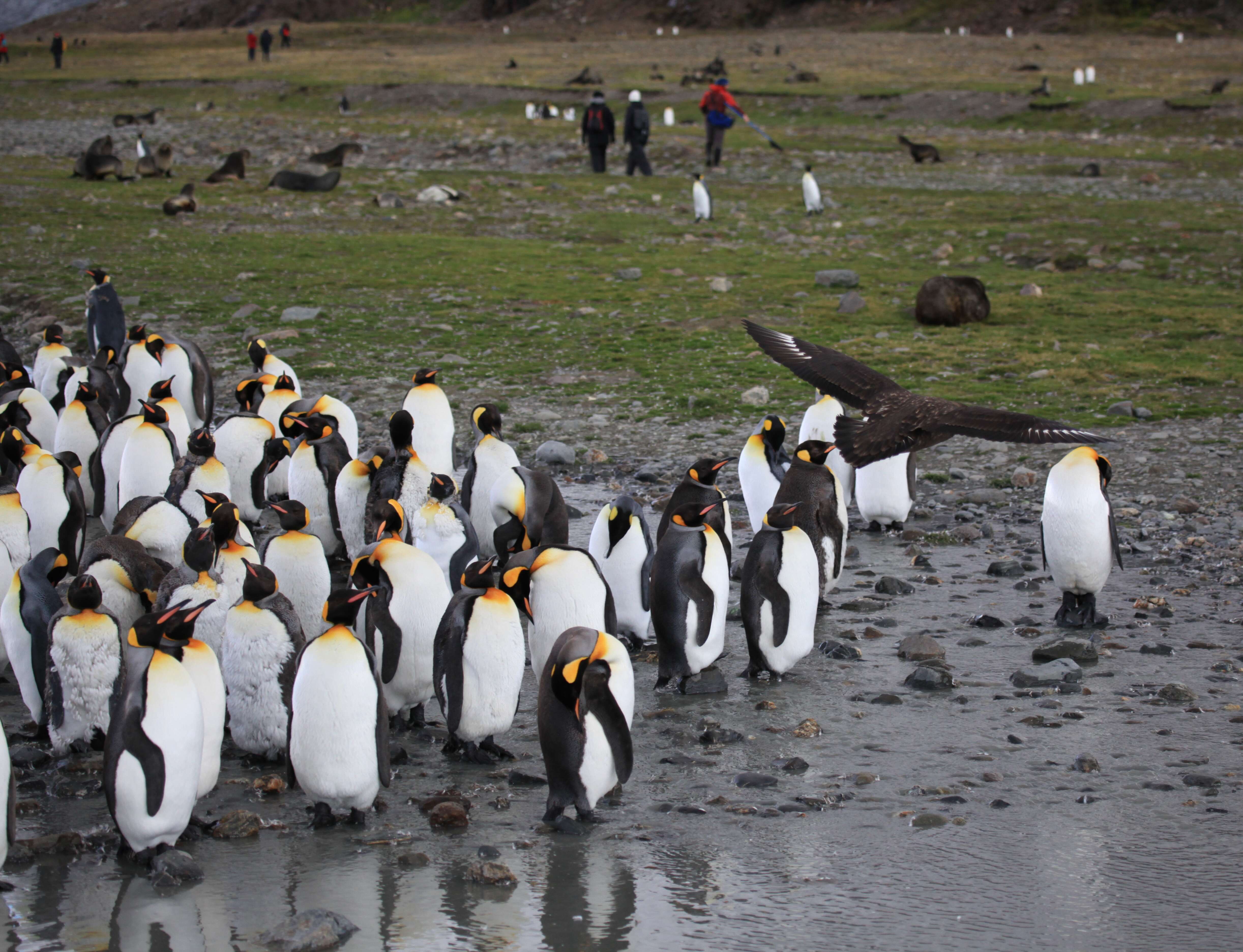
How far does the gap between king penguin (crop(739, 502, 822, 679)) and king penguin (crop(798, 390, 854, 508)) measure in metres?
2.13

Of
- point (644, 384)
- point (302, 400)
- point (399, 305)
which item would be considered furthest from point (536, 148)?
point (302, 400)

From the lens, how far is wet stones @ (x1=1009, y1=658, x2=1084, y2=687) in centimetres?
515

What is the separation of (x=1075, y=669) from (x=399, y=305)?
9181 mm

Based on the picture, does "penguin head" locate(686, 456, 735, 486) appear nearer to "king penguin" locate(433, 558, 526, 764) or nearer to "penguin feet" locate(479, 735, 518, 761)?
"king penguin" locate(433, 558, 526, 764)

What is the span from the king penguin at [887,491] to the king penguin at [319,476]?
9.98 ft

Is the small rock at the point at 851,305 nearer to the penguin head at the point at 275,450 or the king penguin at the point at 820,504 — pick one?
the king penguin at the point at 820,504

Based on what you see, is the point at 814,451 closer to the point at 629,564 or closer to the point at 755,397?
the point at 629,564

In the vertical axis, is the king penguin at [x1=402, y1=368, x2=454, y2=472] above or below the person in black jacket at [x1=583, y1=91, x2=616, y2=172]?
below

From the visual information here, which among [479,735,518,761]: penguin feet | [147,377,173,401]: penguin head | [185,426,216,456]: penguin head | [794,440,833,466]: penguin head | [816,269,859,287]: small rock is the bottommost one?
[479,735,518,761]: penguin feet

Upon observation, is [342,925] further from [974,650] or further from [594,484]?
[594,484]

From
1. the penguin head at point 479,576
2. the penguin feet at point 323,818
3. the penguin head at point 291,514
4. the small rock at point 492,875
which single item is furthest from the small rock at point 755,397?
the small rock at point 492,875

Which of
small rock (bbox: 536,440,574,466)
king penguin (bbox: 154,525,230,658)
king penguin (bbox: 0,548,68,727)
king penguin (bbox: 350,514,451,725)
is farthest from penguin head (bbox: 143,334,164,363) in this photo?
king penguin (bbox: 350,514,451,725)

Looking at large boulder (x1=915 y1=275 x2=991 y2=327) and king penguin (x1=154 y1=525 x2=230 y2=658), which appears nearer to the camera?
king penguin (x1=154 y1=525 x2=230 y2=658)

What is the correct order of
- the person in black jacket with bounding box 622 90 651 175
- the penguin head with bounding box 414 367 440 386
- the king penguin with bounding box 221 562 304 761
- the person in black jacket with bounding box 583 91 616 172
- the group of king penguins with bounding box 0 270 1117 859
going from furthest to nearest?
the person in black jacket with bounding box 583 91 616 172 < the person in black jacket with bounding box 622 90 651 175 < the penguin head with bounding box 414 367 440 386 < the king penguin with bounding box 221 562 304 761 < the group of king penguins with bounding box 0 270 1117 859
